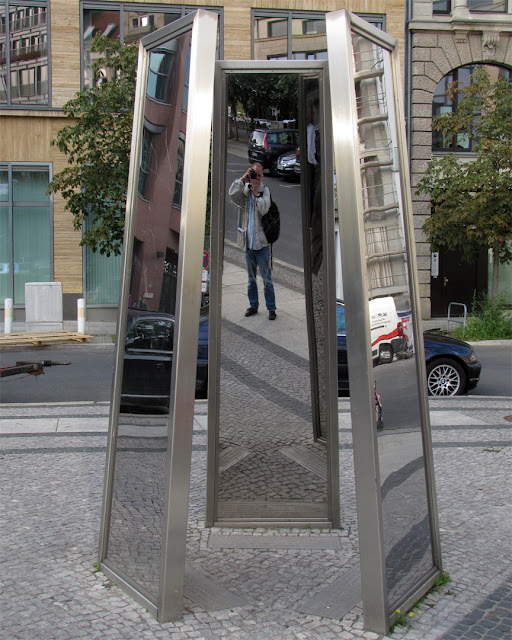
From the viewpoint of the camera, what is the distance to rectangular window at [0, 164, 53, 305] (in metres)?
21.1

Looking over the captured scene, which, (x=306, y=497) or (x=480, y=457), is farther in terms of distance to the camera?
(x=480, y=457)

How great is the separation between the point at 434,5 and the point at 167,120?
21.1m

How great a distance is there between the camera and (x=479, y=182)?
18.1 metres

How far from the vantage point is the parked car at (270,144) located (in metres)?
4.64

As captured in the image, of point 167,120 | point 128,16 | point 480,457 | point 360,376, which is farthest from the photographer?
point 128,16

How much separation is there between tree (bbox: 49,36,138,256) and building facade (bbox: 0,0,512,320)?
2.69 meters

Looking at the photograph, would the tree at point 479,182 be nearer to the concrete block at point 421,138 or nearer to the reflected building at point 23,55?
the concrete block at point 421,138

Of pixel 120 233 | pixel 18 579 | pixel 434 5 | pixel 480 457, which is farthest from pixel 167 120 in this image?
pixel 434 5

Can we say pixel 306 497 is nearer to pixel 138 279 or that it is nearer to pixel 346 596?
pixel 346 596

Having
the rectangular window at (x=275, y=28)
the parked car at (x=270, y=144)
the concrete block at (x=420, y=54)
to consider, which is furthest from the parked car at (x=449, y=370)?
the concrete block at (x=420, y=54)

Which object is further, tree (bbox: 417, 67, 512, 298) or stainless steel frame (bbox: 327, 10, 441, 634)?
tree (bbox: 417, 67, 512, 298)

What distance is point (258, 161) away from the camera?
4723mm

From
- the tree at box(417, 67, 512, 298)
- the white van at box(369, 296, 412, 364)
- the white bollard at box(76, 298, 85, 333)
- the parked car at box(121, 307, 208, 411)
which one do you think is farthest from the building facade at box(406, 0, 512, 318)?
the parked car at box(121, 307, 208, 411)

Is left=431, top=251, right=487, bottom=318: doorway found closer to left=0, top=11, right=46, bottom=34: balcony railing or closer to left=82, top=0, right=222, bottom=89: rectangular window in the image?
left=82, top=0, right=222, bottom=89: rectangular window
